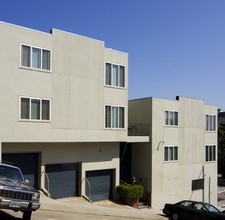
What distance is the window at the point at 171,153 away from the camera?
31.4 meters

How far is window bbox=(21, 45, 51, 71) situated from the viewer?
70.6 ft

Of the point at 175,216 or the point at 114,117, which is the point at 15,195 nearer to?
the point at 175,216

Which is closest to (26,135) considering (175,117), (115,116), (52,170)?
(52,170)

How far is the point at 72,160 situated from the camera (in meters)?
24.8

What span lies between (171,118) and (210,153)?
24.8 feet

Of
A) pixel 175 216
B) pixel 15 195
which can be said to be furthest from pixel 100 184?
pixel 15 195

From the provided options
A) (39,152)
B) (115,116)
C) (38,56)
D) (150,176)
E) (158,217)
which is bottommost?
(158,217)

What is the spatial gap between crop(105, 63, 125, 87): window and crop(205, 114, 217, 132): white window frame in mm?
12911

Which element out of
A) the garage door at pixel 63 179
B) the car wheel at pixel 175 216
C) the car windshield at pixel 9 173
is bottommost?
the car wheel at pixel 175 216

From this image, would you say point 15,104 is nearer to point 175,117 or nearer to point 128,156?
point 128,156

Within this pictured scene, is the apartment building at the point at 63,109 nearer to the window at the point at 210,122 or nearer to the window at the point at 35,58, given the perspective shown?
→ the window at the point at 35,58

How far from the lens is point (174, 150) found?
3231 cm

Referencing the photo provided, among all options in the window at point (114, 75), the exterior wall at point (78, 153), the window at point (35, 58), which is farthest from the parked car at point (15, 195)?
the window at point (114, 75)

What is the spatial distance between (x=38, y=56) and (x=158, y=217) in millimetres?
12536
